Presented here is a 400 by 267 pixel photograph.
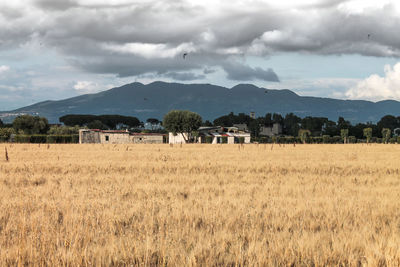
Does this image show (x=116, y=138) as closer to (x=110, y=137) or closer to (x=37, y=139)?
(x=110, y=137)

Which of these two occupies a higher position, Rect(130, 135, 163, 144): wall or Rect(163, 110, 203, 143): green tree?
Rect(163, 110, 203, 143): green tree

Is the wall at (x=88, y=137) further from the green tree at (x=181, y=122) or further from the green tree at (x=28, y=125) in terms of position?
the green tree at (x=28, y=125)

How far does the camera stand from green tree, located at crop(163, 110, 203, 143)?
388 ft

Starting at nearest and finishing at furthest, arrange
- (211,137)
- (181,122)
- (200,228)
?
(200,228)
(181,122)
(211,137)

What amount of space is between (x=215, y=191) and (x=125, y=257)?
694 cm

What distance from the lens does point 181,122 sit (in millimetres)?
118938

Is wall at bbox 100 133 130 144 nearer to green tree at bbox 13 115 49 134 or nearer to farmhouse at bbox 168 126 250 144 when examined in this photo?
farmhouse at bbox 168 126 250 144

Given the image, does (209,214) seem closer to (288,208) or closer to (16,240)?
(288,208)

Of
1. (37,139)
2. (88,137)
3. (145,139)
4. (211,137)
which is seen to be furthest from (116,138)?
(211,137)

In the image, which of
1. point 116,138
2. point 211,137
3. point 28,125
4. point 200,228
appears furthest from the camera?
point 28,125

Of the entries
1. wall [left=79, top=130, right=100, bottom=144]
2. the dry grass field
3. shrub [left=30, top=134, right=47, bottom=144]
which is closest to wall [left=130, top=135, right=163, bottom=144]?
wall [left=79, top=130, right=100, bottom=144]

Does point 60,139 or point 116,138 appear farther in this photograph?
point 116,138

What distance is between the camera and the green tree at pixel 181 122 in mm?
118188

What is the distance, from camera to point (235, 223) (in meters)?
7.48
